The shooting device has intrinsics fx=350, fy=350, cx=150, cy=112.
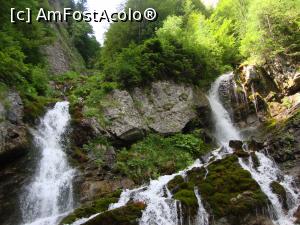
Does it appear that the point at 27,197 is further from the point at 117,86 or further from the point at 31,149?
the point at 117,86

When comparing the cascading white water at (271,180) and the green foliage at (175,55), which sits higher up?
the green foliage at (175,55)

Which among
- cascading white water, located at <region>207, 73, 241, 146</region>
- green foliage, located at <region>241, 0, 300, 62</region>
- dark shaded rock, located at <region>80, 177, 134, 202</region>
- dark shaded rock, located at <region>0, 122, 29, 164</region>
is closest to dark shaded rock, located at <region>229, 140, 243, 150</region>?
cascading white water, located at <region>207, 73, 241, 146</region>

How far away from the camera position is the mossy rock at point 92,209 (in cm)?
1093

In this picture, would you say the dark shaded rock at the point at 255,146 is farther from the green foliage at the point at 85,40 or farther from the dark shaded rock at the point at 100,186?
the green foliage at the point at 85,40

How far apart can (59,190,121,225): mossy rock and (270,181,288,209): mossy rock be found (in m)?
5.54

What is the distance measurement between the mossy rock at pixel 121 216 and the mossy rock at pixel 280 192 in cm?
484

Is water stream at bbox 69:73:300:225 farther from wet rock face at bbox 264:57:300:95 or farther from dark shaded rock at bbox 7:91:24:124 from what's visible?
wet rock face at bbox 264:57:300:95

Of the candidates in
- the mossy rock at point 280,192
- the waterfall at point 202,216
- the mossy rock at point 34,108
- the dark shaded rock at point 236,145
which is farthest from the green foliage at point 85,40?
the waterfall at point 202,216

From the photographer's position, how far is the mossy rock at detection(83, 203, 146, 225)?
397 inches

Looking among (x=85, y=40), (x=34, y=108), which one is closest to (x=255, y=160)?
(x=34, y=108)

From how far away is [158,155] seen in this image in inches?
651

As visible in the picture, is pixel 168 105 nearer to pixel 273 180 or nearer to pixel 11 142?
pixel 273 180

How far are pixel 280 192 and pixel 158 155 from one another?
6033mm

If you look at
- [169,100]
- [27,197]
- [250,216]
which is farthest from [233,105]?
[27,197]
